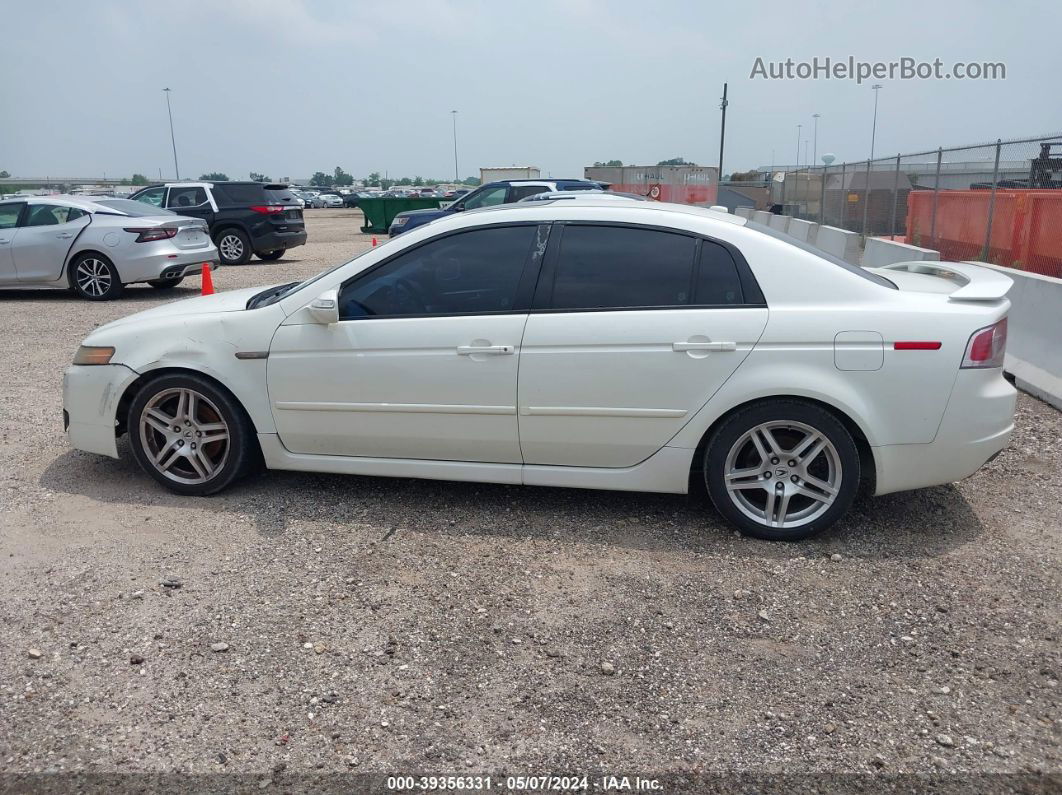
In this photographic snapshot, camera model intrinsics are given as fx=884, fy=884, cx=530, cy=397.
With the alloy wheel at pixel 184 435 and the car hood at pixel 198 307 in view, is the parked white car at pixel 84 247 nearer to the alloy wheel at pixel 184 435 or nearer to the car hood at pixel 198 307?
the car hood at pixel 198 307

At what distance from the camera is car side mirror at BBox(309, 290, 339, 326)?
180 inches

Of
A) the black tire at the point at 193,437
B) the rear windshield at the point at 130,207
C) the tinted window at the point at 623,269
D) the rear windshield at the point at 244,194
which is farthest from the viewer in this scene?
the rear windshield at the point at 244,194

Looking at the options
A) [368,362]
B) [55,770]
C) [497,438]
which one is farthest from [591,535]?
[55,770]

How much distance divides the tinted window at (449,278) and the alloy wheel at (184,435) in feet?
3.32

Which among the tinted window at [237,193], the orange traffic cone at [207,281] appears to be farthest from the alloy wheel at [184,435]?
the tinted window at [237,193]

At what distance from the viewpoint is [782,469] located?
14.3 ft

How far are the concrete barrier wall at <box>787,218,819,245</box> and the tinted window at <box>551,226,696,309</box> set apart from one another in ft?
42.3

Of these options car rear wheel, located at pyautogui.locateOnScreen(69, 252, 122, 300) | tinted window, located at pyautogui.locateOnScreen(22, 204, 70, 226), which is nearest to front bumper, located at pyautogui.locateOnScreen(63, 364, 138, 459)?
car rear wheel, located at pyautogui.locateOnScreen(69, 252, 122, 300)

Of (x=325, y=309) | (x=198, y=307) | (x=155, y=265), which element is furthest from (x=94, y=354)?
(x=155, y=265)

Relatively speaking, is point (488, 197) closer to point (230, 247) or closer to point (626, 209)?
point (230, 247)

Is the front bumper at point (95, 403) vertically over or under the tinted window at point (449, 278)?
under

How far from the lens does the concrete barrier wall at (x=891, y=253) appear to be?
10000mm

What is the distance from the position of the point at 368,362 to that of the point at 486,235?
3.00 feet

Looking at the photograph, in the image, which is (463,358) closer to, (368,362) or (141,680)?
(368,362)
